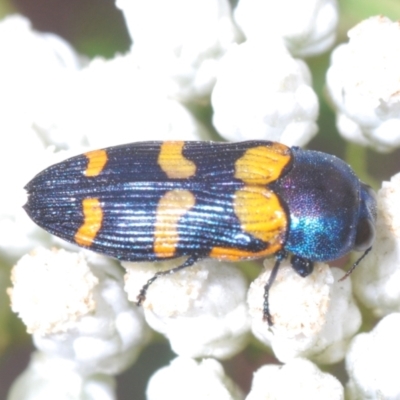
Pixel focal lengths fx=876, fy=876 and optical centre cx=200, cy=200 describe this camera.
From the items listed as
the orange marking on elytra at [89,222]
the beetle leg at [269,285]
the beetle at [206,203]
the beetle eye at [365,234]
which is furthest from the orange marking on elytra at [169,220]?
the beetle eye at [365,234]

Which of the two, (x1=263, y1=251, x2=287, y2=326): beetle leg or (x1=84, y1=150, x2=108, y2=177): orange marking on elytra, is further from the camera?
(x1=84, y1=150, x2=108, y2=177): orange marking on elytra

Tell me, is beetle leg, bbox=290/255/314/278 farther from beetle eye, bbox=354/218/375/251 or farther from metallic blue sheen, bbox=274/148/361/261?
beetle eye, bbox=354/218/375/251

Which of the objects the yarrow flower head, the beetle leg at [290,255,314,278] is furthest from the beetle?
the yarrow flower head

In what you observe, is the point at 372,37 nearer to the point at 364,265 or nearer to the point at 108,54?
the point at 364,265

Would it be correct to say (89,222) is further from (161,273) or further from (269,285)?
(269,285)

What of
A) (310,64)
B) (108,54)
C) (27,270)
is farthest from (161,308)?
(108,54)

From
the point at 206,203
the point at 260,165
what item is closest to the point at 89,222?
the point at 206,203
